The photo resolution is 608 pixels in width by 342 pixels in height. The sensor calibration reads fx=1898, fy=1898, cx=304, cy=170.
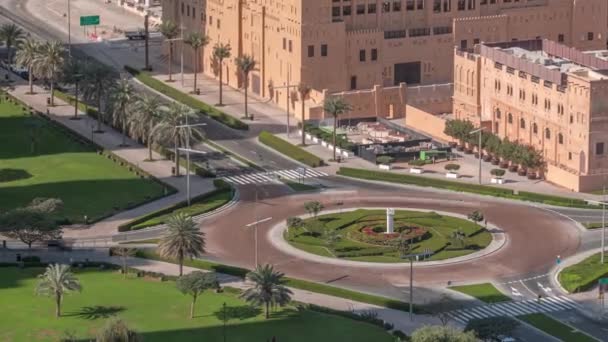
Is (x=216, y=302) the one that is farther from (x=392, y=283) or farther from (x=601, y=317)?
(x=601, y=317)

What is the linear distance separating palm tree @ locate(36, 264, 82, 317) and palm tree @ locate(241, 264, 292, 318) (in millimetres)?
15806

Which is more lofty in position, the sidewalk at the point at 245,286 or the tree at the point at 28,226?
the tree at the point at 28,226

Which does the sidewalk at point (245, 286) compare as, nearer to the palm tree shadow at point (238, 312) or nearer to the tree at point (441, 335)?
the palm tree shadow at point (238, 312)

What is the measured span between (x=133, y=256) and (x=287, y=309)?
964 inches

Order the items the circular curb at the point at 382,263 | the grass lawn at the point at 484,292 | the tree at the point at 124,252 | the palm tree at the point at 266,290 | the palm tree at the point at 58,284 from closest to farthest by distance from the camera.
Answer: the palm tree at the point at 266,290
the palm tree at the point at 58,284
the grass lawn at the point at 484,292
the circular curb at the point at 382,263
the tree at the point at 124,252

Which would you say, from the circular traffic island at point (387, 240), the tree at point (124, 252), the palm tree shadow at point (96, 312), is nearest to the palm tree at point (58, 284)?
the palm tree shadow at point (96, 312)

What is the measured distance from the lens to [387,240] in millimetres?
193875

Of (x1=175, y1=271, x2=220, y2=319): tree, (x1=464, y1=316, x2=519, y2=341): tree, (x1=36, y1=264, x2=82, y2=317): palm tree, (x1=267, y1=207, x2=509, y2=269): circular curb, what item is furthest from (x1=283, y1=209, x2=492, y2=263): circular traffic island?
(x1=36, y1=264, x2=82, y2=317): palm tree

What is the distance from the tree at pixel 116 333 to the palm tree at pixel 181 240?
85.7 feet

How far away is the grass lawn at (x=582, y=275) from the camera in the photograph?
18025 cm

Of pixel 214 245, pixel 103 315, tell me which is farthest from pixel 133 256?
pixel 103 315

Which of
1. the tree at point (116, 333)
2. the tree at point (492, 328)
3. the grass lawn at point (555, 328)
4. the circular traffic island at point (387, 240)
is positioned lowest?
the grass lawn at point (555, 328)

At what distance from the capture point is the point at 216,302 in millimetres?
175500

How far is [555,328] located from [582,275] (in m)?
13.5
